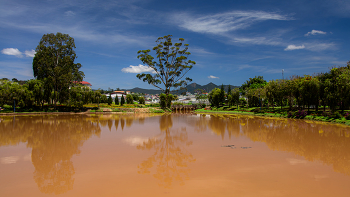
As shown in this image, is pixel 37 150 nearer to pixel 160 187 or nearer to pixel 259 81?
pixel 160 187

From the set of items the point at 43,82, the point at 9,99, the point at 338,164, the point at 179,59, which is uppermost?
the point at 179,59

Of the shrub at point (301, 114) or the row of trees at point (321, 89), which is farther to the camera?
A: the shrub at point (301, 114)

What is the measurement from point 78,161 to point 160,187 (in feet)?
11.9

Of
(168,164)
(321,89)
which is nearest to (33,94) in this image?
(168,164)

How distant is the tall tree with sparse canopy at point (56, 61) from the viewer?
3312 centimetres

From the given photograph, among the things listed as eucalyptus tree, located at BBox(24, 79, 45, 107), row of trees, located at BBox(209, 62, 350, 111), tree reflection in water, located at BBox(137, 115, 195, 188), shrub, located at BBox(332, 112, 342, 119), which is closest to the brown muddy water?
tree reflection in water, located at BBox(137, 115, 195, 188)

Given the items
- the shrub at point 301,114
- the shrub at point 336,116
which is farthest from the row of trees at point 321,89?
the shrub at point 301,114

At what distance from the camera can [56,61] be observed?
3488 centimetres

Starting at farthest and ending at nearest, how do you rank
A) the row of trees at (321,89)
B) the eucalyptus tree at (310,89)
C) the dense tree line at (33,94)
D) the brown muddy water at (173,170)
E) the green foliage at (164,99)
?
the green foliage at (164,99)
the dense tree line at (33,94)
the eucalyptus tree at (310,89)
the row of trees at (321,89)
the brown muddy water at (173,170)

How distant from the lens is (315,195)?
14.7 ft

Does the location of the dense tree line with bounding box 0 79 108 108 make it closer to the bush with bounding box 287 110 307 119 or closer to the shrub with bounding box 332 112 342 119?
the bush with bounding box 287 110 307 119

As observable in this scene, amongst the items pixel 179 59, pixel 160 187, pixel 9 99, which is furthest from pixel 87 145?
pixel 179 59

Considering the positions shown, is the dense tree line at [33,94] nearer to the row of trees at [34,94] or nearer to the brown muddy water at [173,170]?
the row of trees at [34,94]

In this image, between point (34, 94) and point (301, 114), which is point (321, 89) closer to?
point (301, 114)
